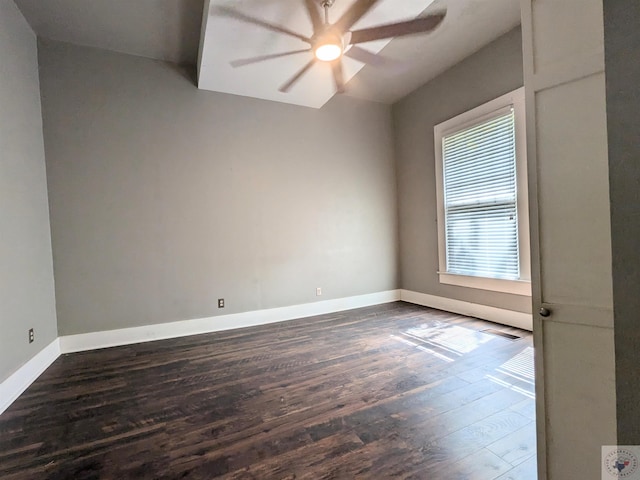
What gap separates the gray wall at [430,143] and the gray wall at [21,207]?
15.1 feet

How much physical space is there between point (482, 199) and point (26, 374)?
487 centimetres

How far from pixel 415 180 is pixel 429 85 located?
4.51 ft

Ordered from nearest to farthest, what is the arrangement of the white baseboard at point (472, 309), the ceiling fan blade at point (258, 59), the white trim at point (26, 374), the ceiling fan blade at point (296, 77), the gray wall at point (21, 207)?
the white trim at point (26, 374) → the gray wall at point (21, 207) → the ceiling fan blade at point (258, 59) → the ceiling fan blade at point (296, 77) → the white baseboard at point (472, 309)

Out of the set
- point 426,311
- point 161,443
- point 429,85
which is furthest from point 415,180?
point 161,443

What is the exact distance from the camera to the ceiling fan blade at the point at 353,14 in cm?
245

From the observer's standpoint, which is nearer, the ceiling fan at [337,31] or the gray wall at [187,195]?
the ceiling fan at [337,31]

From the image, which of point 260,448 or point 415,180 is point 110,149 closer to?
point 260,448

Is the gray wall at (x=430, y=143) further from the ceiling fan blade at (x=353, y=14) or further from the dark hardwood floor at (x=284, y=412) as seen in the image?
the ceiling fan blade at (x=353, y=14)

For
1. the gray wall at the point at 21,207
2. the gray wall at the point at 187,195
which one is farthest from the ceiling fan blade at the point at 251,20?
the gray wall at the point at 21,207

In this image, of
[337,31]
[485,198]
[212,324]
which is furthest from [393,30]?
[212,324]

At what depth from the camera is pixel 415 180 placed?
4.80 m

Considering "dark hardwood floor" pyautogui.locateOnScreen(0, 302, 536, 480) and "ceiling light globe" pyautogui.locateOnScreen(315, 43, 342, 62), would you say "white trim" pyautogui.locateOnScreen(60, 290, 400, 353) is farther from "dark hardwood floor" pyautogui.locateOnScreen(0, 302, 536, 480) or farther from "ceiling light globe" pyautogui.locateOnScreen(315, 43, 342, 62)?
"ceiling light globe" pyautogui.locateOnScreen(315, 43, 342, 62)

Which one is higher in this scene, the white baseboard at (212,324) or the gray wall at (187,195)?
the gray wall at (187,195)

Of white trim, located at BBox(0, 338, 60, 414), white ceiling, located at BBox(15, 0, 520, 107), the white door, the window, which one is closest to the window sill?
the window
